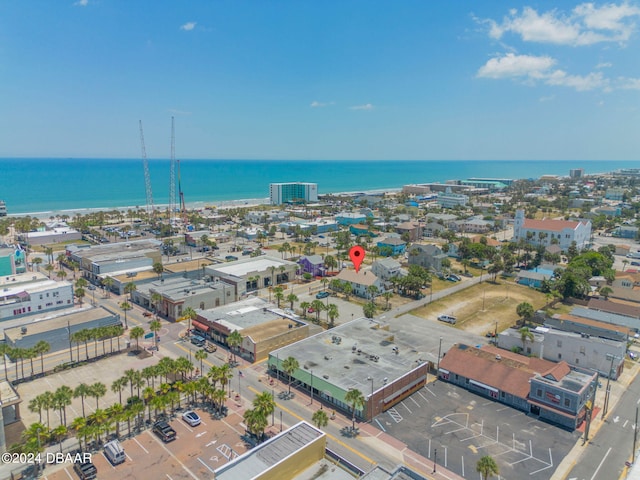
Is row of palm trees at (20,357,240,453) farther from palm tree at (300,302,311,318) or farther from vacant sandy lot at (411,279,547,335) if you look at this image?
vacant sandy lot at (411,279,547,335)

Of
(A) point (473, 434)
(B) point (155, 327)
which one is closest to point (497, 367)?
(A) point (473, 434)

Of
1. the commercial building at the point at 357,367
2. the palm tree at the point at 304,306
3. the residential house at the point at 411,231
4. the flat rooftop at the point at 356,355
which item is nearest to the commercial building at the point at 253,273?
the palm tree at the point at 304,306

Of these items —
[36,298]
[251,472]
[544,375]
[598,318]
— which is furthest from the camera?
[36,298]

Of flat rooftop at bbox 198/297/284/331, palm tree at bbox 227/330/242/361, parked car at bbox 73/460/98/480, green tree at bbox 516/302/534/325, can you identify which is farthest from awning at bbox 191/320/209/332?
green tree at bbox 516/302/534/325

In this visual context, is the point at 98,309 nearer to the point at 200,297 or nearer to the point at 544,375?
the point at 200,297

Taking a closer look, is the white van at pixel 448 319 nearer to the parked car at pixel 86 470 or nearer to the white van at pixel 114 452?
the white van at pixel 114 452

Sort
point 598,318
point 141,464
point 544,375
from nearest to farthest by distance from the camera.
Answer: point 141,464 → point 544,375 → point 598,318

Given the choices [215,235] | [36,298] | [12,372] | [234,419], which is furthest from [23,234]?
[234,419]

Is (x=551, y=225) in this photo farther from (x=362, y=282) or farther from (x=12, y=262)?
(x=12, y=262)
